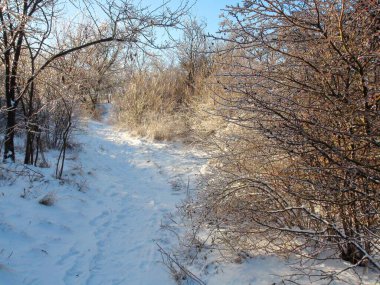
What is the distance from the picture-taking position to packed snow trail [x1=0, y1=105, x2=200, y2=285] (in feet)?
11.0

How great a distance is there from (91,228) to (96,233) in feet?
0.51

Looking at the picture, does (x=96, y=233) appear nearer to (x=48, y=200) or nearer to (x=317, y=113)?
(x=48, y=200)

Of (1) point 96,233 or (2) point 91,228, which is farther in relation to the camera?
(2) point 91,228

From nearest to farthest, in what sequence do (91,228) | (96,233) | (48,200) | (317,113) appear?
(317,113)
(96,233)
(91,228)
(48,200)

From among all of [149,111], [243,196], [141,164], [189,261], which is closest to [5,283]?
[189,261]

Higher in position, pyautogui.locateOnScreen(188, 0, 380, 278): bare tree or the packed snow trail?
pyautogui.locateOnScreen(188, 0, 380, 278): bare tree

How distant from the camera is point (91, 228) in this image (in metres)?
4.53

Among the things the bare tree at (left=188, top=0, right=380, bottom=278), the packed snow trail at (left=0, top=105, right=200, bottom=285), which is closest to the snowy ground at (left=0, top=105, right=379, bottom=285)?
the packed snow trail at (left=0, top=105, right=200, bottom=285)

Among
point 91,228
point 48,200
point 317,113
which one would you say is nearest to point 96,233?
point 91,228

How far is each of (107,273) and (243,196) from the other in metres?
1.59

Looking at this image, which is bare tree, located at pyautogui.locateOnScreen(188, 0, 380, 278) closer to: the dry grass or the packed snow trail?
the packed snow trail

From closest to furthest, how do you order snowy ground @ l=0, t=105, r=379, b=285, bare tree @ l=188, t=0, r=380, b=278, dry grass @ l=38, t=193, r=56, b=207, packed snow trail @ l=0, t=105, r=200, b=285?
bare tree @ l=188, t=0, r=380, b=278 → snowy ground @ l=0, t=105, r=379, b=285 → packed snow trail @ l=0, t=105, r=200, b=285 → dry grass @ l=38, t=193, r=56, b=207

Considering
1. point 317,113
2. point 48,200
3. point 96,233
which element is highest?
point 317,113

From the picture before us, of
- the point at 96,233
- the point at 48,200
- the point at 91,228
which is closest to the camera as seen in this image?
the point at 96,233
